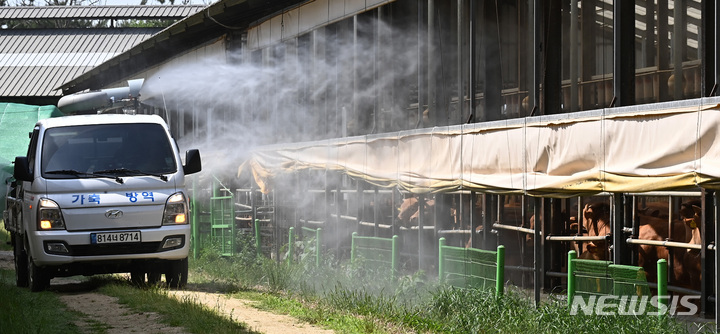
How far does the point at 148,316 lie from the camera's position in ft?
35.2

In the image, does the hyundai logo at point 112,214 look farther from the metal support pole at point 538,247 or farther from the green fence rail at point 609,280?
the green fence rail at point 609,280

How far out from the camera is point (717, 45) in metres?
8.80

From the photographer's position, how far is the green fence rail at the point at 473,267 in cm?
1066

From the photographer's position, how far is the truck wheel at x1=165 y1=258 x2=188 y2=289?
1377cm

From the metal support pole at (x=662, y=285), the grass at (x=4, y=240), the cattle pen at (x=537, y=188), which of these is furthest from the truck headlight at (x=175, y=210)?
the grass at (x=4, y=240)

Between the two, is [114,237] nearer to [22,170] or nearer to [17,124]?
[22,170]

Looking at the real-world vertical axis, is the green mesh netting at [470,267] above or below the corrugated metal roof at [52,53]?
below

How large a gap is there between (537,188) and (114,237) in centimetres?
517

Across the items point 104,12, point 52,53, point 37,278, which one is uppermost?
point 104,12

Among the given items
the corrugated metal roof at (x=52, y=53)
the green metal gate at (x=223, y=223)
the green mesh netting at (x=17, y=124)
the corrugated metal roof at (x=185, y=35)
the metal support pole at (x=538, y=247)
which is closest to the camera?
the metal support pole at (x=538, y=247)

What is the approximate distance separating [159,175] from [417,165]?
10.9ft

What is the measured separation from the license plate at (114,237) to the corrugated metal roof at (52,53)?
32.2 metres
